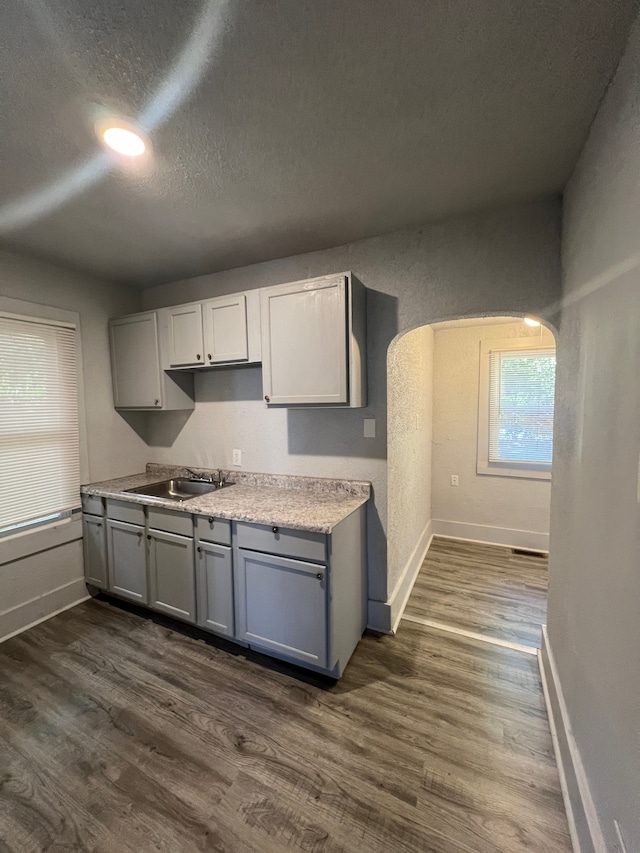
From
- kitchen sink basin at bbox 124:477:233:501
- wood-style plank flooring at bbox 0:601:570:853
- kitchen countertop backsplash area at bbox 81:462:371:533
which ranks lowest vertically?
wood-style plank flooring at bbox 0:601:570:853

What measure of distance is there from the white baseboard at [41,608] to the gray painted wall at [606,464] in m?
3.21

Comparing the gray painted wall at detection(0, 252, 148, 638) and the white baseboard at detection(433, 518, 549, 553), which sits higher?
the gray painted wall at detection(0, 252, 148, 638)

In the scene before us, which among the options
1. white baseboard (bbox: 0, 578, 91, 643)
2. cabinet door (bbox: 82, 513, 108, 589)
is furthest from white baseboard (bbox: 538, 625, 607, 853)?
white baseboard (bbox: 0, 578, 91, 643)

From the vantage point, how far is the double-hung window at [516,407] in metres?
3.35

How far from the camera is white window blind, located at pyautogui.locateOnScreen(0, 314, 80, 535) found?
7.57 feet

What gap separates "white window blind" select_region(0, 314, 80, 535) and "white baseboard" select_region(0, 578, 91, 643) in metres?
0.56

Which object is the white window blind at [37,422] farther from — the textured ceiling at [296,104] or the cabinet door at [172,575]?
the cabinet door at [172,575]

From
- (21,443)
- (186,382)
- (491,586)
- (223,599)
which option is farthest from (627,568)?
(21,443)

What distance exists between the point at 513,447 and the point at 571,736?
2.64 meters

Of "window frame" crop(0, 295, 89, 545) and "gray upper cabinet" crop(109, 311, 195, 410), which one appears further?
"gray upper cabinet" crop(109, 311, 195, 410)

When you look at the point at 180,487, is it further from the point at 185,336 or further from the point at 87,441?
the point at 185,336

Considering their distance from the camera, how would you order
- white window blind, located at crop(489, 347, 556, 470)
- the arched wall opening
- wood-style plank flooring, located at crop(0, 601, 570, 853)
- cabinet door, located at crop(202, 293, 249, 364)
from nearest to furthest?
wood-style plank flooring, located at crop(0, 601, 570, 853)
cabinet door, located at crop(202, 293, 249, 364)
the arched wall opening
white window blind, located at crop(489, 347, 556, 470)

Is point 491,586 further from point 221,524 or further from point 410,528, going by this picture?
point 221,524

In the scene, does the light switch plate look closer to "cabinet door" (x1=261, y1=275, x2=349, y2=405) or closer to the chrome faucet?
"cabinet door" (x1=261, y1=275, x2=349, y2=405)
